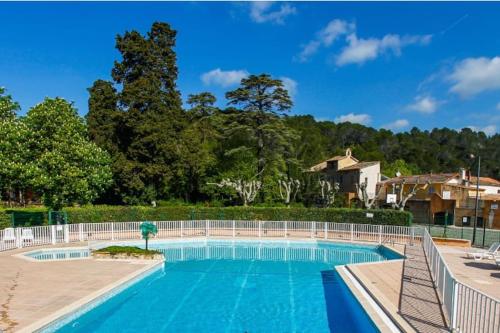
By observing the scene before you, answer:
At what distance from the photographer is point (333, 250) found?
21.8 m

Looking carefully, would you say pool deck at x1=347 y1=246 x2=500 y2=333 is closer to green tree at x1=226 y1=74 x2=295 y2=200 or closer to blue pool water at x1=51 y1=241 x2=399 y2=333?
blue pool water at x1=51 y1=241 x2=399 y2=333

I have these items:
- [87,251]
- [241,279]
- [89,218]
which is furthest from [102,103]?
[241,279]

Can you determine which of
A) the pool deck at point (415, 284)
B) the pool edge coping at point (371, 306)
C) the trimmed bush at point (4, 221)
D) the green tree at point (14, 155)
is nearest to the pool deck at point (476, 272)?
the pool deck at point (415, 284)

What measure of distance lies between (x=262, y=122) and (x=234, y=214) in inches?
396

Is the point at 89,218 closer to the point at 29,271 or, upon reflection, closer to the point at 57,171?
the point at 57,171

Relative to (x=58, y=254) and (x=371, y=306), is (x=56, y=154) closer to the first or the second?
(x=58, y=254)

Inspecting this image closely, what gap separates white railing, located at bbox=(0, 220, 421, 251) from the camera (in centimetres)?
1905

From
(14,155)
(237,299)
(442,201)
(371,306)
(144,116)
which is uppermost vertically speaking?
(144,116)

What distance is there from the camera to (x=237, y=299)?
12094 mm

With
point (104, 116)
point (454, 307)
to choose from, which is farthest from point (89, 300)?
point (104, 116)

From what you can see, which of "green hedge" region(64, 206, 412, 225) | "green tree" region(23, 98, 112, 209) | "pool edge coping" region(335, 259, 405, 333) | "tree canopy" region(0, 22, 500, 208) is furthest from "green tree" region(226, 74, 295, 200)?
"pool edge coping" region(335, 259, 405, 333)

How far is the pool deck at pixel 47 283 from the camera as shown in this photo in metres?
8.62

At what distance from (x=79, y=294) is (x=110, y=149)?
2141 centimetres

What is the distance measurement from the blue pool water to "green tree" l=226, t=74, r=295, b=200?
14.7 meters
